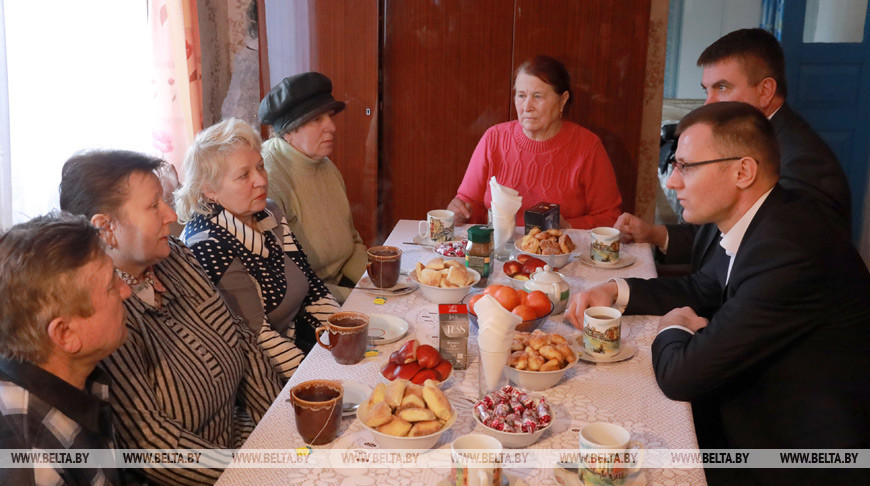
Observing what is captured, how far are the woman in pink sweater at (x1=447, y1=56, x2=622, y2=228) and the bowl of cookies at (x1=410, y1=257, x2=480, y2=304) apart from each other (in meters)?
0.99

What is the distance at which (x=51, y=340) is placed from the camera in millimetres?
1222

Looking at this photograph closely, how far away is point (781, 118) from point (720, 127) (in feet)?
2.80

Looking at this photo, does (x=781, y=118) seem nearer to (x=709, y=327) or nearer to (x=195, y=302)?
(x=709, y=327)

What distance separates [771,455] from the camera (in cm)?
154

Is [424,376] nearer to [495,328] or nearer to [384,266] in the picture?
[495,328]

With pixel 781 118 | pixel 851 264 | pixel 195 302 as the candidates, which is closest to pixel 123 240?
pixel 195 302

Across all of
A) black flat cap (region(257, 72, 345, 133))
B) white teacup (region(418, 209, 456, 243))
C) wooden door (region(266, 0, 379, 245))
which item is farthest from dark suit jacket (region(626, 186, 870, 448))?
wooden door (region(266, 0, 379, 245))

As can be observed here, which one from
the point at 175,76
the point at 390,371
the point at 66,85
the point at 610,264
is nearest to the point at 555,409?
the point at 390,371

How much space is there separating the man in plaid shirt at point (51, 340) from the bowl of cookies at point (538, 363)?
748 mm

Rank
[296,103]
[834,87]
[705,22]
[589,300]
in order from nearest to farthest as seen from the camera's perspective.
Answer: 1. [589,300]
2. [296,103]
3. [834,87]
4. [705,22]

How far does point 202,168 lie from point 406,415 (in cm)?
117

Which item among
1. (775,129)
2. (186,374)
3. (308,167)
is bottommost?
(186,374)

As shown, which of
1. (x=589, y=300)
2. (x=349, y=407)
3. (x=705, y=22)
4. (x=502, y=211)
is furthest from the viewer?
(x=705, y=22)

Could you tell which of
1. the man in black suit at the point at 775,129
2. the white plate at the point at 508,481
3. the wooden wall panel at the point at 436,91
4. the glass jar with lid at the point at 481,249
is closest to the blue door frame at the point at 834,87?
the wooden wall panel at the point at 436,91
